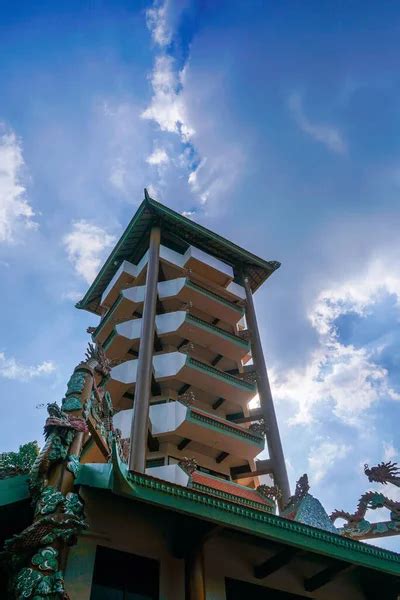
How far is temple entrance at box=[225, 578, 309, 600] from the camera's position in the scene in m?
8.56

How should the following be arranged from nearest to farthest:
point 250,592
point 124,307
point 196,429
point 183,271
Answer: point 250,592 → point 196,429 → point 124,307 → point 183,271

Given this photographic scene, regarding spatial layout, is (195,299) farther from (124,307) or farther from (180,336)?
(124,307)

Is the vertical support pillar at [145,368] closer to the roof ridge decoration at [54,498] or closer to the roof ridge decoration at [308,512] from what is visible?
the roof ridge decoration at [308,512]

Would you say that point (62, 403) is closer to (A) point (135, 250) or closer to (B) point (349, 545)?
(B) point (349, 545)

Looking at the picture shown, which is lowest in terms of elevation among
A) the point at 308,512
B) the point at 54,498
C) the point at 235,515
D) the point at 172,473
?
the point at 54,498

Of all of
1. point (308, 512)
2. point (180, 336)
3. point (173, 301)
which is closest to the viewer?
point (308, 512)

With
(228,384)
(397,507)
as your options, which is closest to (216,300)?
(228,384)

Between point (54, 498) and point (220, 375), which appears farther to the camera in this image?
point (220, 375)

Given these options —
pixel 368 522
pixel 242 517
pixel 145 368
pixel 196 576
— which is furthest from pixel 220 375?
pixel 242 517

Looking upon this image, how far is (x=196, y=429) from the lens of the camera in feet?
72.6

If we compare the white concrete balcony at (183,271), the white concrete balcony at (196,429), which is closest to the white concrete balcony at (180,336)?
the white concrete balcony at (183,271)

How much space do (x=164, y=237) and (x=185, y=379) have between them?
34.8 feet

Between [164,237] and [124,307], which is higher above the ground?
[164,237]

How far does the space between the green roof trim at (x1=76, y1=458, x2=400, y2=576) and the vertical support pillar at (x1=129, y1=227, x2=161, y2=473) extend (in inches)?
439
